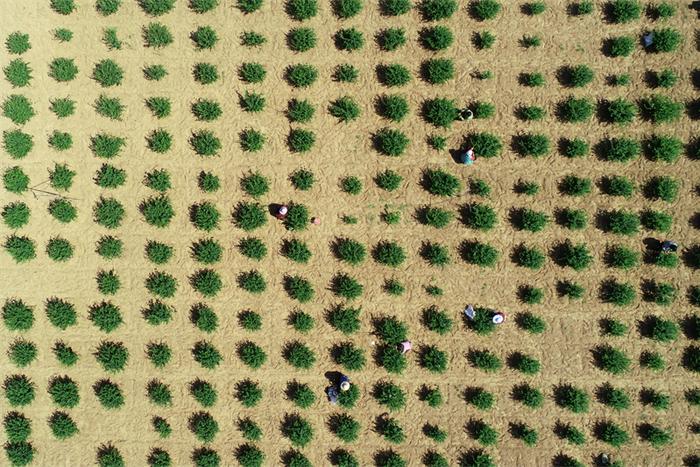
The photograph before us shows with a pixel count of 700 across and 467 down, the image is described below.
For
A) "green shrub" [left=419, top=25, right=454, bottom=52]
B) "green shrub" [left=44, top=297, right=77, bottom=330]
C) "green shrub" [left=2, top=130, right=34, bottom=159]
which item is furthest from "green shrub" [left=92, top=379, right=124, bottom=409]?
"green shrub" [left=419, top=25, right=454, bottom=52]

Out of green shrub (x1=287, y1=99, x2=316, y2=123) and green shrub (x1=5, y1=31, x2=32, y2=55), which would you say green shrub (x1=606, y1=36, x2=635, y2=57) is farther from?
green shrub (x1=5, y1=31, x2=32, y2=55)

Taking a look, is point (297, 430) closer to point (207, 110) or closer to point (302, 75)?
point (207, 110)

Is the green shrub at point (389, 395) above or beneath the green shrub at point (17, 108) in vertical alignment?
beneath

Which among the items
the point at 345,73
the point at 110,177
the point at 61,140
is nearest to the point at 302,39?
the point at 345,73

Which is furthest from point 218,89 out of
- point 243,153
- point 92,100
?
point 92,100

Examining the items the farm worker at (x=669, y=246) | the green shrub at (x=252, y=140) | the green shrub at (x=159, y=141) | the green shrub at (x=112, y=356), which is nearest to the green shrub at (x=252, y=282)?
the green shrub at (x=252, y=140)

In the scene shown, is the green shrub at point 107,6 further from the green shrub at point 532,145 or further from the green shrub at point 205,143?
the green shrub at point 532,145
